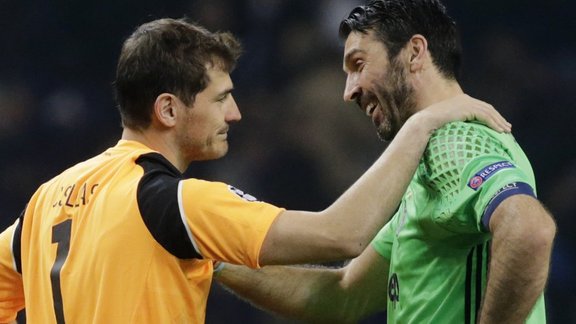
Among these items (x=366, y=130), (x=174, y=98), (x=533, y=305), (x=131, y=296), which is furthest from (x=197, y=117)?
(x=366, y=130)

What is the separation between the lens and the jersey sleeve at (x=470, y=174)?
2.53 meters

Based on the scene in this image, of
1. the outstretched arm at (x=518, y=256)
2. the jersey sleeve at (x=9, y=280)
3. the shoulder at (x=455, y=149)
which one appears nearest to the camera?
the outstretched arm at (x=518, y=256)

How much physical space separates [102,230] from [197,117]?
47 centimetres

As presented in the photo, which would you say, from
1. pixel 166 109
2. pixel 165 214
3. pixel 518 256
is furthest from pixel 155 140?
pixel 518 256

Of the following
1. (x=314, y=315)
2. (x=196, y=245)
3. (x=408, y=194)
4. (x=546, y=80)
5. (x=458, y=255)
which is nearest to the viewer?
(x=196, y=245)

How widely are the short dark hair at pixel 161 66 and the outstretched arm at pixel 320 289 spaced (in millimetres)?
766

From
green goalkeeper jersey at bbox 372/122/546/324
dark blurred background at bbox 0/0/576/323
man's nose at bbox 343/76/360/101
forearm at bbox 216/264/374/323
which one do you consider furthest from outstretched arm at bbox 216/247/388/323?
dark blurred background at bbox 0/0/576/323

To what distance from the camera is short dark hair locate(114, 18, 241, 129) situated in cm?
281

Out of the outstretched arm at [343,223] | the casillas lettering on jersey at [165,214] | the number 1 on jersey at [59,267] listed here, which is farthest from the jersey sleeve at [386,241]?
the number 1 on jersey at [59,267]

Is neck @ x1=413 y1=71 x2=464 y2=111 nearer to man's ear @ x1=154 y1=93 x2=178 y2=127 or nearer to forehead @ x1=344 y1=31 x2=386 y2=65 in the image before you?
forehead @ x1=344 y1=31 x2=386 y2=65

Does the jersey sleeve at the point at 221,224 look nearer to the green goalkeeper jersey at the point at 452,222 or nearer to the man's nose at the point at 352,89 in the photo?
the green goalkeeper jersey at the point at 452,222

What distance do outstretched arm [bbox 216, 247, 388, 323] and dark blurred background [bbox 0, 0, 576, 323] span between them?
3.83 feet

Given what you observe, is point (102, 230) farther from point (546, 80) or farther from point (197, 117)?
point (546, 80)

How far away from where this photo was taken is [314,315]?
Result: 350 centimetres
